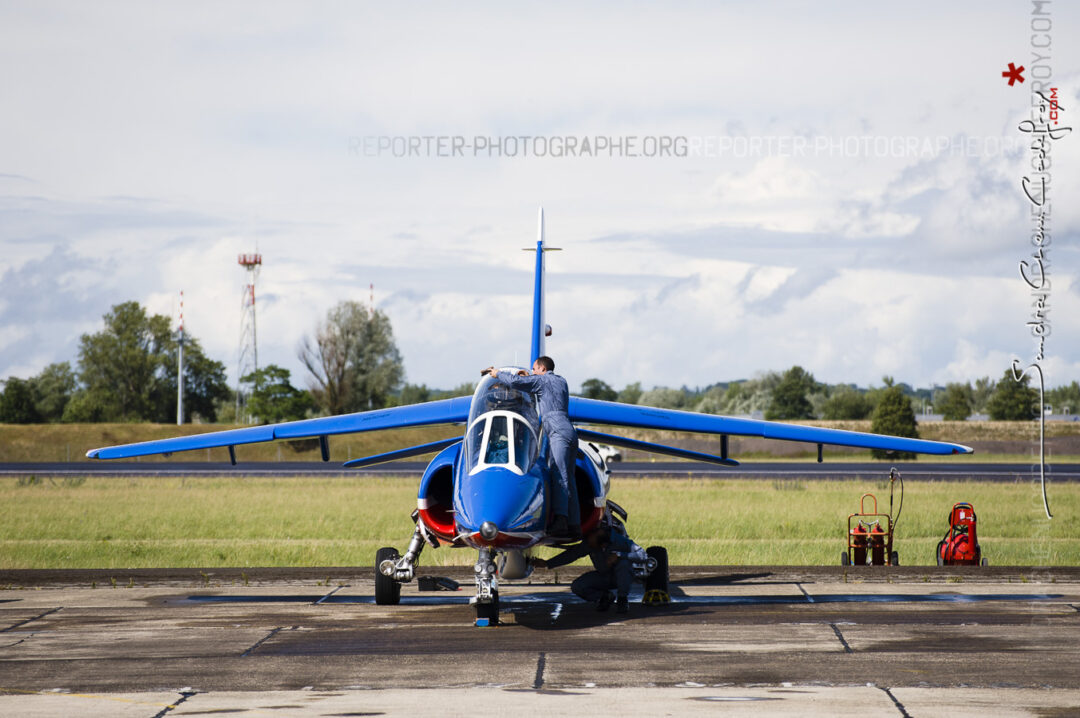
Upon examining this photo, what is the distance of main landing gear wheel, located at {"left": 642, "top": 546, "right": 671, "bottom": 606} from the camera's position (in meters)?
14.1

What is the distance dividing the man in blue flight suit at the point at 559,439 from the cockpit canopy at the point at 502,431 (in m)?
0.17

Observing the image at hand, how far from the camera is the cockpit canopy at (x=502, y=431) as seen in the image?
1165cm

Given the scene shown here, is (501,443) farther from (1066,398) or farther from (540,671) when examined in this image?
(1066,398)

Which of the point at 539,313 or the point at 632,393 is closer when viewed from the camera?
the point at 539,313

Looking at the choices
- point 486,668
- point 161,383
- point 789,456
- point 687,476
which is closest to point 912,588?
point 486,668

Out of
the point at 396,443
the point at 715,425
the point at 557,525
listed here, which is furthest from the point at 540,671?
the point at 396,443

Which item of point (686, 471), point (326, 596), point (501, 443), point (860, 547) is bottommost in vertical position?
point (686, 471)

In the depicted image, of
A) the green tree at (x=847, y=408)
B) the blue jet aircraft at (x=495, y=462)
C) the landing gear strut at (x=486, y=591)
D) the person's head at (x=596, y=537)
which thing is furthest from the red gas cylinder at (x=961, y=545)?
the green tree at (x=847, y=408)

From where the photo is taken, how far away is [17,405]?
341 feet

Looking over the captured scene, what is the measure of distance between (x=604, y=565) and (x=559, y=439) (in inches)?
78.1

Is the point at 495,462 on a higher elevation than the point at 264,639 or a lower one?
higher

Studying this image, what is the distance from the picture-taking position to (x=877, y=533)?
18.6 m

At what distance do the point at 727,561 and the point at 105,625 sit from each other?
12347mm

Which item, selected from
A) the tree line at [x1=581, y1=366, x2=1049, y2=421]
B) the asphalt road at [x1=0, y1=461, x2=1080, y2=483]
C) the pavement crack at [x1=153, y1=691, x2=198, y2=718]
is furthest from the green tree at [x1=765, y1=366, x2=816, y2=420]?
the pavement crack at [x1=153, y1=691, x2=198, y2=718]
